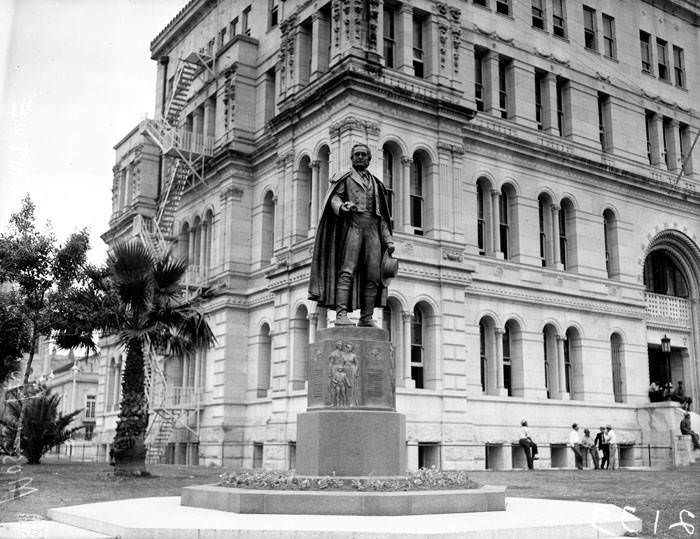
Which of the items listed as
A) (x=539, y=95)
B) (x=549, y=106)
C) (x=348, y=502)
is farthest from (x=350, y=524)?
(x=539, y=95)

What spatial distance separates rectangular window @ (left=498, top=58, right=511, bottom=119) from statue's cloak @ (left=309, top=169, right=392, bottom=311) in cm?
2421

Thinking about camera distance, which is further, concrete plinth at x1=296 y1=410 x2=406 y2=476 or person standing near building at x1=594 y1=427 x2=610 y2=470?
person standing near building at x1=594 y1=427 x2=610 y2=470

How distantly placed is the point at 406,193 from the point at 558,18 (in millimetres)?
15244

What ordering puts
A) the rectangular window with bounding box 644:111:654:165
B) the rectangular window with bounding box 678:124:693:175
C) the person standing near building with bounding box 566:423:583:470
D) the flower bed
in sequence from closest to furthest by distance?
the flower bed
the person standing near building with bounding box 566:423:583:470
the rectangular window with bounding box 644:111:654:165
the rectangular window with bounding box 678:124:693:175

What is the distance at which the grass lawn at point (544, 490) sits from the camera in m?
14.2

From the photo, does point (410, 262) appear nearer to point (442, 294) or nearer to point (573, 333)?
point (442, 294)

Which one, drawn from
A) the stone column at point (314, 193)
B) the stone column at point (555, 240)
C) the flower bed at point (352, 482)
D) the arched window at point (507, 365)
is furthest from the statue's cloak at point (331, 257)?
the stone column at point (555, 240)

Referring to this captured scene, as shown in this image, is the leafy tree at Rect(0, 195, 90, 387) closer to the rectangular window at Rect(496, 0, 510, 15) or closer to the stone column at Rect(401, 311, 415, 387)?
the stone column at Rect(401, 311, 415, 387)

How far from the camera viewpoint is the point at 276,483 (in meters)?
12.1

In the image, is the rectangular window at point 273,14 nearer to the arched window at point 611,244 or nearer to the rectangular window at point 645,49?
the arched window at point 611,244

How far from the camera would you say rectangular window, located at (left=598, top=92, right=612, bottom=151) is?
4119cm

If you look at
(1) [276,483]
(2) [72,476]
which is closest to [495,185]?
(2) [72,476]

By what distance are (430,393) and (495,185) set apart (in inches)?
406

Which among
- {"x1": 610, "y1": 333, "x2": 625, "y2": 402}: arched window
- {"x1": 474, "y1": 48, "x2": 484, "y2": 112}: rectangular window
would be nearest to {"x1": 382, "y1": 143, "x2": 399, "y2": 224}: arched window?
{"x1": 474, "y1": 48, "x2": 484, "y2": 112}: rectangular window
